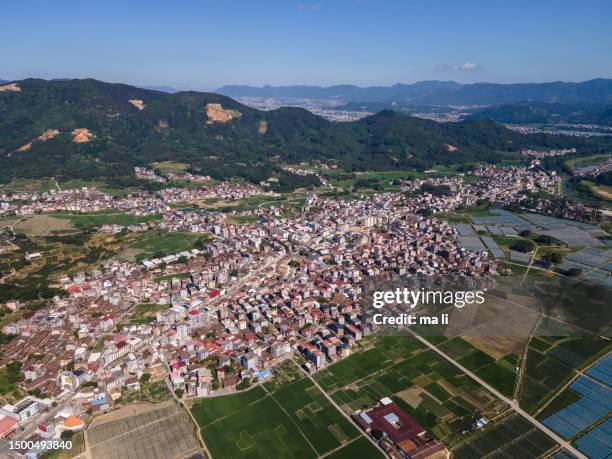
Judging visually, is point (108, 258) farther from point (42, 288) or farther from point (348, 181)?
point (348, 181)

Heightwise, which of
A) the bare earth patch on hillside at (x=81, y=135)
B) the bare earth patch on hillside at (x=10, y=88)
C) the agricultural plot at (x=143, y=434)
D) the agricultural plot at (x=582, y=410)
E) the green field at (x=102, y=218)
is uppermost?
the bare earth patch on hillside at (x=10, y=88)

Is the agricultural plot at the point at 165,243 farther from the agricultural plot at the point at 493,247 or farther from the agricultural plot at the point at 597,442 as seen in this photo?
the agricultural plot at the point at 597,442

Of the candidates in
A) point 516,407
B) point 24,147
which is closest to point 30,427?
point 516,407

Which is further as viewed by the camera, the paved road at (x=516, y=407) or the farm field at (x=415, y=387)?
the farm field at (x=415, y=387)

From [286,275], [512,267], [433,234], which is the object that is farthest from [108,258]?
[512,267]

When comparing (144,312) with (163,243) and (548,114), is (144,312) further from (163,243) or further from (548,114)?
(548,114)

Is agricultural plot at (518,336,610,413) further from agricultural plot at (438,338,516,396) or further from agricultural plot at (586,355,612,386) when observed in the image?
agricultural plot at (438,338,516,396)

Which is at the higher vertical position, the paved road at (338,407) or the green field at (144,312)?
the green field at (144,312)

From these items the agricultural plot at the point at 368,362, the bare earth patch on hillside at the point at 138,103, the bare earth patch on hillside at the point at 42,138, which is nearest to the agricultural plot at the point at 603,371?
the agricultural plot at the point at 368,362
